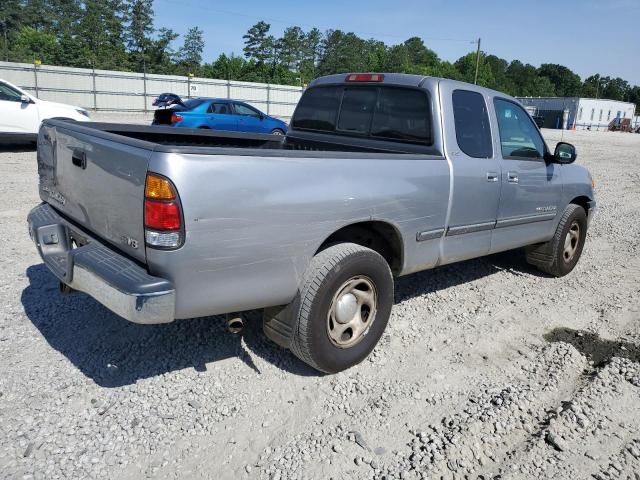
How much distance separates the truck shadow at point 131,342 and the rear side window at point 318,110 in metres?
1.85

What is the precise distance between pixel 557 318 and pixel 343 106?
268 cm

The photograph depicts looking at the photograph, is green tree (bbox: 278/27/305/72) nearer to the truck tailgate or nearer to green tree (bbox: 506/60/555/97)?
green tree (bbox: 506/60/555/97)

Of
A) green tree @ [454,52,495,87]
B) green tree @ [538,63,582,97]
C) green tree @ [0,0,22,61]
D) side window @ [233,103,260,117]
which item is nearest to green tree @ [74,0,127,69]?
green tree @ [0,0,22,61]

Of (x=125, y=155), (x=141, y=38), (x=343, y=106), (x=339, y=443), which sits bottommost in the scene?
(x=339, y=443)

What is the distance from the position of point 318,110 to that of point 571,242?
3.23 m

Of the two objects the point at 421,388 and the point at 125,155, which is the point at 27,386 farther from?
the point at 421,388

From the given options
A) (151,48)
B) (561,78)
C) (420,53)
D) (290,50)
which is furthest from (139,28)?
(561,78)

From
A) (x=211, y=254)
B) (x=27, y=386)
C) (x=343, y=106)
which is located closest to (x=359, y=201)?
(x=211, y=254)

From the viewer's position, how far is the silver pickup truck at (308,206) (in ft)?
8.54

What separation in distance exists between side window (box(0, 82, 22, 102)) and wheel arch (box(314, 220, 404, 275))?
1062cm

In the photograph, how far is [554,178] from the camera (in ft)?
16.9

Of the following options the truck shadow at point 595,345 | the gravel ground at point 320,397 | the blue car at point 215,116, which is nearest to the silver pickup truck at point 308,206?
the gravel ground at point 320,397

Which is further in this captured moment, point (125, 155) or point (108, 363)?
point (108, 363)

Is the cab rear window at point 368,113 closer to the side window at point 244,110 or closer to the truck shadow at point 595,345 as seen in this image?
the truck shadow at point 595,345
